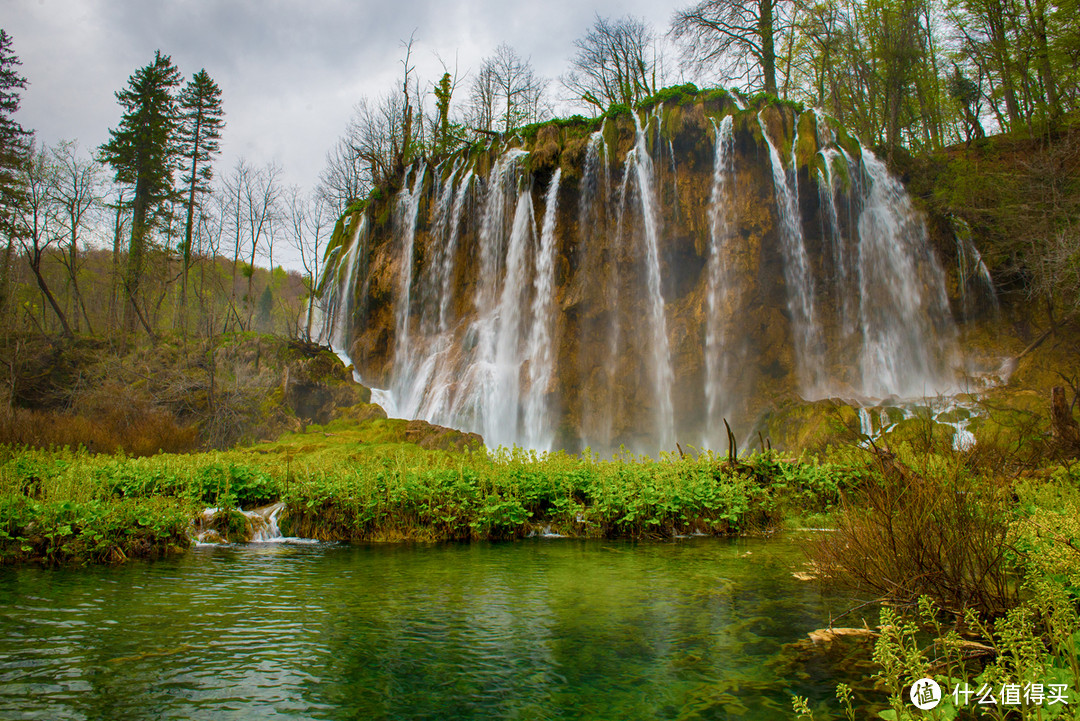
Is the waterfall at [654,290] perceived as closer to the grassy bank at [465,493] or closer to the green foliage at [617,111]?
the green foliage at [617,111]

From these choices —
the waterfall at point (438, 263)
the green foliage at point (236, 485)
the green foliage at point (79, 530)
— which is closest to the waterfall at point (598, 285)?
the waterfall at point (438, 263)

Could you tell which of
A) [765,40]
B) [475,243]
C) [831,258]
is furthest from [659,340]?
[765,40]

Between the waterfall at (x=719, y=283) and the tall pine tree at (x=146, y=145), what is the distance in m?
27.4

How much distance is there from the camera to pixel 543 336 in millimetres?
22875

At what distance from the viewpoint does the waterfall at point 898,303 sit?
22.7m

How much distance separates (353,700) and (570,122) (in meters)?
24.5

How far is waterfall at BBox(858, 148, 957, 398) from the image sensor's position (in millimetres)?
22656

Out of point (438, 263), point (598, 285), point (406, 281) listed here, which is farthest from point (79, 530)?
point (406, 281)

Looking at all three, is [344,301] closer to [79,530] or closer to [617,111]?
[617,111]

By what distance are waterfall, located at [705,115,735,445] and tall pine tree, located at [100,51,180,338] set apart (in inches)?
1078

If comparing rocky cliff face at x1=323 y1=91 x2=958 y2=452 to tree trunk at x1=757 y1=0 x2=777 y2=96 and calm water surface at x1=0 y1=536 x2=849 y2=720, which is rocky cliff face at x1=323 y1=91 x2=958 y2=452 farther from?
calm water surface at x1=0 y1=536 x2=849 y2=720

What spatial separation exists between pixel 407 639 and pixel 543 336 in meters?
18.6

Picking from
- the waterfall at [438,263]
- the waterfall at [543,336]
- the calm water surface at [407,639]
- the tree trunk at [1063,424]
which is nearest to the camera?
the calm water surface at [407,639]

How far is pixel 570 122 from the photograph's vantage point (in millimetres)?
25109
